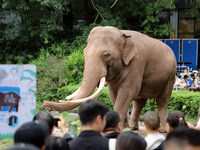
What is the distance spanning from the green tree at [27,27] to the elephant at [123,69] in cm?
971

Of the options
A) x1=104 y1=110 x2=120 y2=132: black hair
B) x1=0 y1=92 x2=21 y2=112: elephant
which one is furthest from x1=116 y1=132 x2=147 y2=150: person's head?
x1=0 y1=92 x2=21 y2=112: elephant

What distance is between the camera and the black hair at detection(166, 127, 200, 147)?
6.66ft

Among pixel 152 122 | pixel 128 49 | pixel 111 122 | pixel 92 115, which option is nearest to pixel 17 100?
pixel 111 122

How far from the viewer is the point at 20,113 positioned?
15.9 ft

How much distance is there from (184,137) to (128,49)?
461 cm

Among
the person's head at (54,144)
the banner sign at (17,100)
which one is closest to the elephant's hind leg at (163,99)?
the banner sign at (17,100)

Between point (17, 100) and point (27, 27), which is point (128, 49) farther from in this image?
point (27, 27)

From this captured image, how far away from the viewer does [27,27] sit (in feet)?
57.9

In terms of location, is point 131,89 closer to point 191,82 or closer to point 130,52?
point 130,52

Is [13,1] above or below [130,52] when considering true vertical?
above

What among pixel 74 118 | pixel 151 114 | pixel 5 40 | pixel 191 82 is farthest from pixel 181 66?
pixel 151 114

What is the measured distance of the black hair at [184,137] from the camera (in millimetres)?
2031

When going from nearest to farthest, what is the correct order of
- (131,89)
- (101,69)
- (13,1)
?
(101,69)
(131,89)
(13,1)

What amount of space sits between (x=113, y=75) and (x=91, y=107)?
286 cm
